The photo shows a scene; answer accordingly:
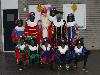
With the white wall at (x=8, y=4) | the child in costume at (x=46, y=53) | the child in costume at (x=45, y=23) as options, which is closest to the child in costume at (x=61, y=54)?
the child in costume at (x=46, y=53)

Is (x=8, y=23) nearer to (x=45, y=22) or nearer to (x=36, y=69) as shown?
(x=45, y=22)

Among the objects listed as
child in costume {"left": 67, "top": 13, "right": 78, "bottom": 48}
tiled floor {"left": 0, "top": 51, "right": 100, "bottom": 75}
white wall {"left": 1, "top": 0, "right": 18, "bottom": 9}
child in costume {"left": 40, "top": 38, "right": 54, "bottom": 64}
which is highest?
white wall {"left": 1, "top": 0, "right": 18, "bottom": 9}

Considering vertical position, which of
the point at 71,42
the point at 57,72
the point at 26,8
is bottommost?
the point at 57,72

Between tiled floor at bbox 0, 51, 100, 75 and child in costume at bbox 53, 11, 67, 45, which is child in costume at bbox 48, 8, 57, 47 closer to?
child in costume at bbox 53, 11, 67, 45

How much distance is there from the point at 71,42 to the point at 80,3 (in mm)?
5751

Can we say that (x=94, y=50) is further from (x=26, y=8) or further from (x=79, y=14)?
(x=26, y=8)

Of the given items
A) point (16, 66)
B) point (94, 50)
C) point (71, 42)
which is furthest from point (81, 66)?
point (94, 50)

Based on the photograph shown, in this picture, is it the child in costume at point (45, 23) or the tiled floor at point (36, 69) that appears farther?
the child in costume at point (45, 23)

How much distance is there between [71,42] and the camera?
16.7 meters

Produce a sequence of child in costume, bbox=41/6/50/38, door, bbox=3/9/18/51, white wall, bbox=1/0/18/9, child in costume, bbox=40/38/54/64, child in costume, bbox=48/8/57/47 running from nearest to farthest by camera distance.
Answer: child in costume, bbox=40/38/54/64 → child in costume, bbox=48/8/57/47 → child in costume, bbox=41/6/50/38 → white wall, bbox=1/0/18/9 → door, bbox=3/9/18/51

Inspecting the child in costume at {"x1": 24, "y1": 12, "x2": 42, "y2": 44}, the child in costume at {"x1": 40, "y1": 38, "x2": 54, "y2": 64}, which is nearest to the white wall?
the child in costume at {"x1": 24, "y1": 12, "x2": 42, "y2": 44}

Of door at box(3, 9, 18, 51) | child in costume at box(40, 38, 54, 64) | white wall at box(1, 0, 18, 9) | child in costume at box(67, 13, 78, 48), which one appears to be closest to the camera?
child in costume at box(40, 38, 54, 64)

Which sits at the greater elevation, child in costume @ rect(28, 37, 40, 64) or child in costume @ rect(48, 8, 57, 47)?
child in costume @ rect(48, 8, 57, 47)

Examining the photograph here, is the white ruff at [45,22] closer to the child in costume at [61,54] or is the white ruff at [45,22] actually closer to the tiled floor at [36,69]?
the child in costume at [61,54]
